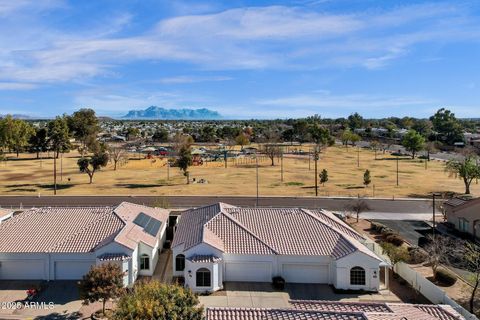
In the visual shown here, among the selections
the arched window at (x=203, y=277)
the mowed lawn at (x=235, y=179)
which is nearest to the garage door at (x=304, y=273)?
the arched window at (x=203, y=277)

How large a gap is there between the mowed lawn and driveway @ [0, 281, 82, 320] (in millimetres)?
37458

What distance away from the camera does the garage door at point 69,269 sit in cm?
3494

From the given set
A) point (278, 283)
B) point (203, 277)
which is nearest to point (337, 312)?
point (278, 283)

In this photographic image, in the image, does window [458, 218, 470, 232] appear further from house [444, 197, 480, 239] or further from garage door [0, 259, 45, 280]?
garage door [0, 259, 45, 280]

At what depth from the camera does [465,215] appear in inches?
1956

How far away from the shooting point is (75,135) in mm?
153500

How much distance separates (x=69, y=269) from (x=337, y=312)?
22819mm

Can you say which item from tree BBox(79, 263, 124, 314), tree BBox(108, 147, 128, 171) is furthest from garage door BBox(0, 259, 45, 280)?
tree BBox(108, 147, 128, 171)

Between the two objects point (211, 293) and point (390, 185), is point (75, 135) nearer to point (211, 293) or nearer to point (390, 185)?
point (390, 185)

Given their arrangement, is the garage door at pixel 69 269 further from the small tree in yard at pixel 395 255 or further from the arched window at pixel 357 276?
the small tree in yard at pixel 395 255

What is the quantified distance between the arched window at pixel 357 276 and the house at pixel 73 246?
53.2 feet

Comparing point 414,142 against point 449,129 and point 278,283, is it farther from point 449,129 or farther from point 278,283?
point 278,283

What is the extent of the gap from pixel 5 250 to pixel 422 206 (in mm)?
52240

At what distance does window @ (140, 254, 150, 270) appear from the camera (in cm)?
3625
